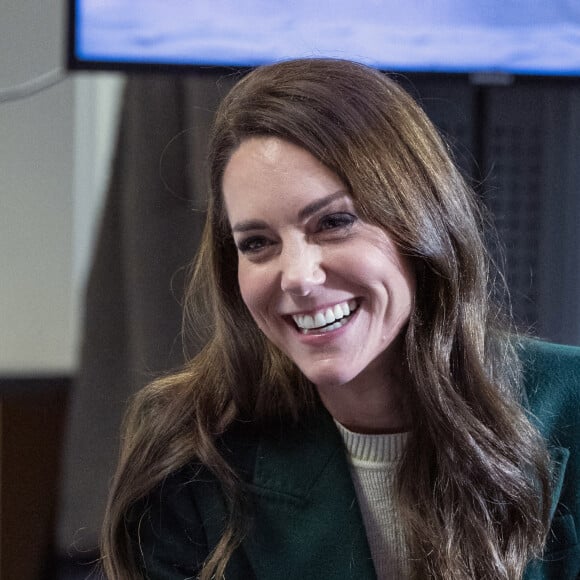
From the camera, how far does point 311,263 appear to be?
1051 millimetres

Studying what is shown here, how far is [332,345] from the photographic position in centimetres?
108

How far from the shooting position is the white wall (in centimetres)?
234

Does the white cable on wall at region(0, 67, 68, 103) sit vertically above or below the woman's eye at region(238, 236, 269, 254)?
above

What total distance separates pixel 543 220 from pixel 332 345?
3.91 feet

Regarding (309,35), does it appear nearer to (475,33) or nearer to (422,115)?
(475,33)

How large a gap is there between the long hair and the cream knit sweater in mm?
32

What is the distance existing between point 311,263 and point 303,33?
0.96m

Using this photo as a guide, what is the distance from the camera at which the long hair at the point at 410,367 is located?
1076 mm

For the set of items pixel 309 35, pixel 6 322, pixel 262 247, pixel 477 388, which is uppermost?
pixel 309 35

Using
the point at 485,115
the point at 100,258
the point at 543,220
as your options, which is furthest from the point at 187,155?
the point at 543,220

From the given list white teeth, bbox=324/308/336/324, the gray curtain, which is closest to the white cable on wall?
the gray curtain

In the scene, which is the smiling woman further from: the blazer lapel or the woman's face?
the blazer lapel

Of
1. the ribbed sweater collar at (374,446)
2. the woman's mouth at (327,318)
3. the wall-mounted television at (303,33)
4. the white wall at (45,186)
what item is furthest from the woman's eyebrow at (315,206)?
the white wall at (45,186)

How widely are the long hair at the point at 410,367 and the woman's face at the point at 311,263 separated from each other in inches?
0.8
